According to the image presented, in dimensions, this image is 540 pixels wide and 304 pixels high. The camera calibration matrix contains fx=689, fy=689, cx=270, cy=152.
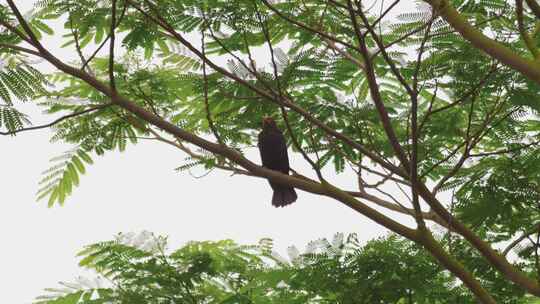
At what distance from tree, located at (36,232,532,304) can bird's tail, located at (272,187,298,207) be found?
741 mm

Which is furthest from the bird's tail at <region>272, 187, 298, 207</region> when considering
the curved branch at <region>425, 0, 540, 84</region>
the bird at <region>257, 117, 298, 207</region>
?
the curved branch at <region>425, 0, 540, 84</region>

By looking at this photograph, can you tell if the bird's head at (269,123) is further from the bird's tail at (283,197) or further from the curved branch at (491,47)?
the curved branch at (491,47)

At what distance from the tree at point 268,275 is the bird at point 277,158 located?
0.77 meters

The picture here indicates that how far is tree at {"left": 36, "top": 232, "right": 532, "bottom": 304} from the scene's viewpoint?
12.5 feet

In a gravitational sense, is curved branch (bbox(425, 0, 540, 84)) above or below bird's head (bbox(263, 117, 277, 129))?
below

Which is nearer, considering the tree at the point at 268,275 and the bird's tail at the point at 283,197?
the tree at the point at 268,275

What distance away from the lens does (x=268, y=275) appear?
4.05m

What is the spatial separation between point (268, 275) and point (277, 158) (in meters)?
1.88

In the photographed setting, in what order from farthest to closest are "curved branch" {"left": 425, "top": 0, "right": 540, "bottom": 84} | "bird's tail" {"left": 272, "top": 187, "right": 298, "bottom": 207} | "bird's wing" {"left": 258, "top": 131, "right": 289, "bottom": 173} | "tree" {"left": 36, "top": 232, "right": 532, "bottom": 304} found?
"bird's tail" {"left": 272, "top": 187, "right": 298, "bottom": 207}, "bird's wing" {"left": 258, "top": 131, "right": 289, "bottom": 173}, "tree" {"left": 36, "top": 232, "right": 532, "bottom": 304}, "curved branch" {"left": 425, "top": 0, "right": 540, "bottom": 84}

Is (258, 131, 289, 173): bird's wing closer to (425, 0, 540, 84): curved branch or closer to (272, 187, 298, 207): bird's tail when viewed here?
(272, 187, 298, 207): bird's tail

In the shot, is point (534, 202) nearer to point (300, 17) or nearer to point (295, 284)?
point (295, 284)

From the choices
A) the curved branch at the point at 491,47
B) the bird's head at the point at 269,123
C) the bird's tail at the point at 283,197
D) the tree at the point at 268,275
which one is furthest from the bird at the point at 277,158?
the curved branch at the point at 491,47

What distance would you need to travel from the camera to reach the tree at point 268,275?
3.81 meters

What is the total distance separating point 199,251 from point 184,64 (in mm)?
1337
